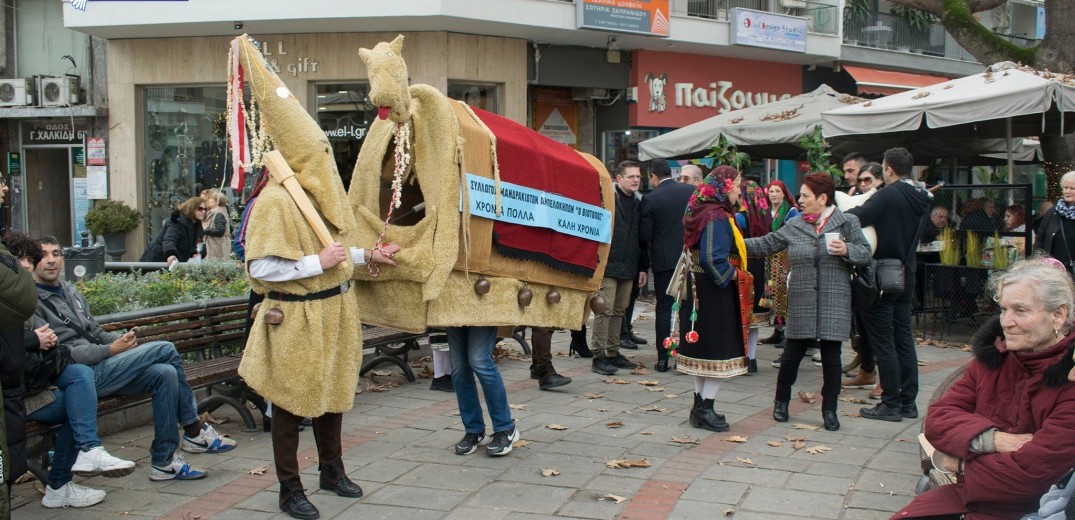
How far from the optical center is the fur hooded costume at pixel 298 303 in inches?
184

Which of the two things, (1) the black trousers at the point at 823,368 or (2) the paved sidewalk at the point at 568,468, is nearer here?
(2) the paved sidewalk at the point at 568,468

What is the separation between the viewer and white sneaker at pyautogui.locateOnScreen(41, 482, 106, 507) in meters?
4.97

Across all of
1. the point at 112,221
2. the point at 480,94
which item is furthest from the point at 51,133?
the point at 480,94

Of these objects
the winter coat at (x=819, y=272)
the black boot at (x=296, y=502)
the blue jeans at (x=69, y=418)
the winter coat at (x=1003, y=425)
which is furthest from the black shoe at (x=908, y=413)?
the blue jeans at (x=69, y=418)

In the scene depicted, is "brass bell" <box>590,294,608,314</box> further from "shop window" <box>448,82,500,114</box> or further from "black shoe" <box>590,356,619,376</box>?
"shop window" <box>448,82,500,114</box>

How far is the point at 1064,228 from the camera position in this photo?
8773 mm

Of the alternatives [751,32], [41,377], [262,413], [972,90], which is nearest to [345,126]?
[751,32]

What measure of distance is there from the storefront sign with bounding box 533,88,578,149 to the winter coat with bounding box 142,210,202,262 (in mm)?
9212

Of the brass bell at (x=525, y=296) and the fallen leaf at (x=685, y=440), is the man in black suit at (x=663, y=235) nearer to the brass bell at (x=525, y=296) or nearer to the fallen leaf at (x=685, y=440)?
the fallen leaf at (x=685, y=440)

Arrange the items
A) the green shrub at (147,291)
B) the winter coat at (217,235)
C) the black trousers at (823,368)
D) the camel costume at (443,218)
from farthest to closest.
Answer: the winter coat at (217,235)
the green shrub at (147,291)
the black trousers at (823,368)
the camel costume at (443,218)

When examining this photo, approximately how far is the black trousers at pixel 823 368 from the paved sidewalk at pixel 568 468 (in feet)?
0.71

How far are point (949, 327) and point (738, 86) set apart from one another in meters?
11.6

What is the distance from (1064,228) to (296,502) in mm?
7045

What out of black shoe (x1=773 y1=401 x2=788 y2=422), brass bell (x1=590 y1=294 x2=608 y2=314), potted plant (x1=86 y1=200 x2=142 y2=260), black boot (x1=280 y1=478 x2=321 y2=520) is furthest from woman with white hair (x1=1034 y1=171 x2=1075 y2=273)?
potted plant (x1=86 y1=200 x2=142 y2=260)
